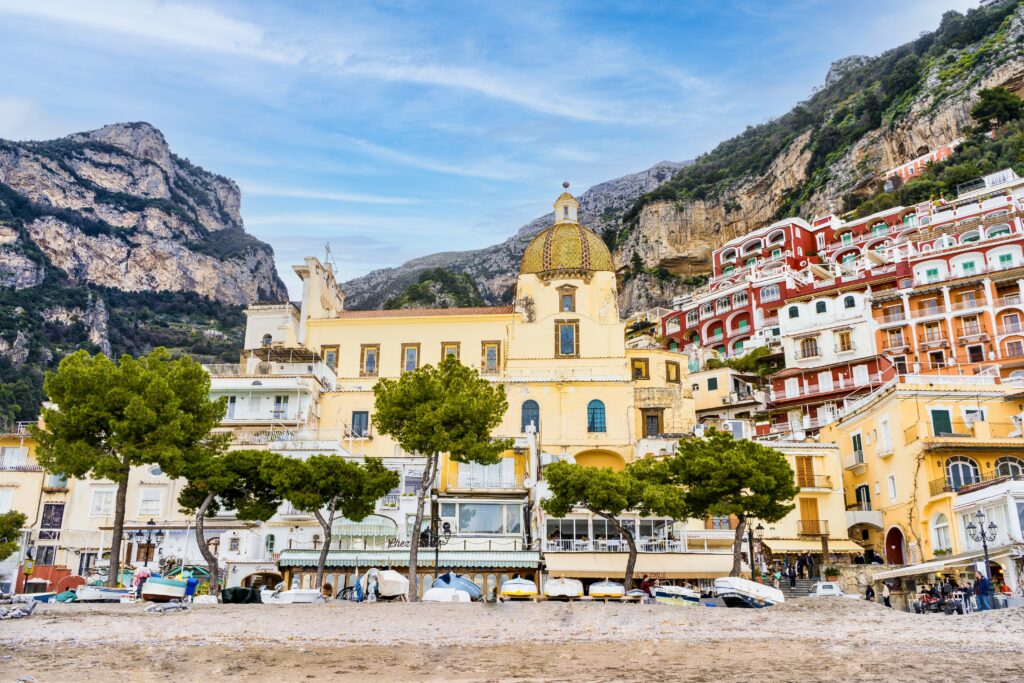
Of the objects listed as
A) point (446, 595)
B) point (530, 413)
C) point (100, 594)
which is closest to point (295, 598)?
point (446, 595)

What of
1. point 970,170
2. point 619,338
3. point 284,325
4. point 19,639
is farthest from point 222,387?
point 970,170

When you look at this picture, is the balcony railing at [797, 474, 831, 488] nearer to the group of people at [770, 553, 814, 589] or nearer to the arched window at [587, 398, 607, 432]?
the group of people at [770, 553, 814, 589]

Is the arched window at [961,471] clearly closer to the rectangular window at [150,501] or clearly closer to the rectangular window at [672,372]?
the rectangular window at [672,372]

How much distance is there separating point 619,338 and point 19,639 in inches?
1563

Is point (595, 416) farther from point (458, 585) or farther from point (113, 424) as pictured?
point (113, 424)

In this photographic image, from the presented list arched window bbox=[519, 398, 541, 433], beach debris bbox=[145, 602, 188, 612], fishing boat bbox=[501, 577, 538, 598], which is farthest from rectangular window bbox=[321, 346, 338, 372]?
beach debris bbox=[145, 602, 188, 612]

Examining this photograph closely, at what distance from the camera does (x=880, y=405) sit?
42.1m

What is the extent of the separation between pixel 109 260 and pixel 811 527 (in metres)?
140

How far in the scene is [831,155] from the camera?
379 ft

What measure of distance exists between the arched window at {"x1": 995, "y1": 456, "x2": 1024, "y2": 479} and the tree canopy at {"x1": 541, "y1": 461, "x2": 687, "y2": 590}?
1416 centimetres

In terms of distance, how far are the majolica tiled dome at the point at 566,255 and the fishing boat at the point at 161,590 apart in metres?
33.9

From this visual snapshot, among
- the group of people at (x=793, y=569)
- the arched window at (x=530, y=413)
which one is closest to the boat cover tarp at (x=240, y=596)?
the group of people at (x=793, y=569)

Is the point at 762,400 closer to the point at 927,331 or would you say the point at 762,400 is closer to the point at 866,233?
the point at 927,331

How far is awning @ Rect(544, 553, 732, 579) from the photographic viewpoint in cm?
3644
